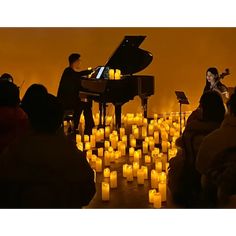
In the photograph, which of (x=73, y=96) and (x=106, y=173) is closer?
(x=106, y=173)

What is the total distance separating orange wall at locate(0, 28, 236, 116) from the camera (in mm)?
5605

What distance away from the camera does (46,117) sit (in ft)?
8.60

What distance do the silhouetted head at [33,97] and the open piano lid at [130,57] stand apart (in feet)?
9.13

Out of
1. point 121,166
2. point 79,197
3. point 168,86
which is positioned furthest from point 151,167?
point 168,86

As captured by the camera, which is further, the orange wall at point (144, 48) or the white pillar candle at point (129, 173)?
the orange wall at point (144, 48)

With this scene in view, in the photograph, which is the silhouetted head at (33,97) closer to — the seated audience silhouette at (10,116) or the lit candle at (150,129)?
the seated audience silhouette at (10,116)

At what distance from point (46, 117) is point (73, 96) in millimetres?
2325

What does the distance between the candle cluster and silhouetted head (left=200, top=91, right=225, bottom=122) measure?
0.82 metres

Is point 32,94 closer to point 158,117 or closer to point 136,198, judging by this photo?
point 136,198

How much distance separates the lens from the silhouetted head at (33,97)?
2.74 meters

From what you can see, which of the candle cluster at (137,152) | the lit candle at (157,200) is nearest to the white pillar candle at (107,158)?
the candle cluster at (137,152)

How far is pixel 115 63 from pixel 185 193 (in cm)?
303

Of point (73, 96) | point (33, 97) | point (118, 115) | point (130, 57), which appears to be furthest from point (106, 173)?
point (130, 57)

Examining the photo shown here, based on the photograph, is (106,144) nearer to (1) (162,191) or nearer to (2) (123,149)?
(2) (123,149)
